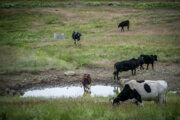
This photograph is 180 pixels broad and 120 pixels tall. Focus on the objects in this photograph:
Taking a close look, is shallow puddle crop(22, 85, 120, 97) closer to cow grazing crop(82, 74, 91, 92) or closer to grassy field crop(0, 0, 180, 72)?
cow grazing crop(82, 74, 91, 92)

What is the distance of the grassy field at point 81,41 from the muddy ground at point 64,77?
1.25 meters

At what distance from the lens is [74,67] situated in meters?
18.7

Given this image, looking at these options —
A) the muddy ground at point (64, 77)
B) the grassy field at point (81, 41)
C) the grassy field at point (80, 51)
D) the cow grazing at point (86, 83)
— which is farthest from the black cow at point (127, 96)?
the grassy field at point (81, 41)

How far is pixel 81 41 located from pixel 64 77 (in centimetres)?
1367

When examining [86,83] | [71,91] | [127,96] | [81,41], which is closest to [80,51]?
[81,41]

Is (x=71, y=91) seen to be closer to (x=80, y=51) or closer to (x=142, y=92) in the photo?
(x=142, y=92)

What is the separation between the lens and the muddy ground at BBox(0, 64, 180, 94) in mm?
15109

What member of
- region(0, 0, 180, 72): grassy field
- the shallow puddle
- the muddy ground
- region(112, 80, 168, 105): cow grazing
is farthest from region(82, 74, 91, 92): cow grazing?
region(112, 80, 168, 105): cow grazing

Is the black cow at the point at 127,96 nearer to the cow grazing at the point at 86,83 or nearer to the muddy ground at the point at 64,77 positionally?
the cow grazing at the point at 86,83

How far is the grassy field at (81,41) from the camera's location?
65.0 feet

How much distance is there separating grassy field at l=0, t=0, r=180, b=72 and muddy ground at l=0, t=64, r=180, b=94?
1.25 meters

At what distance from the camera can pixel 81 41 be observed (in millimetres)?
29656

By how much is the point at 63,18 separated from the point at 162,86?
142ft

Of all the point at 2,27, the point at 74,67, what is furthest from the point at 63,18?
the point at 74,67
